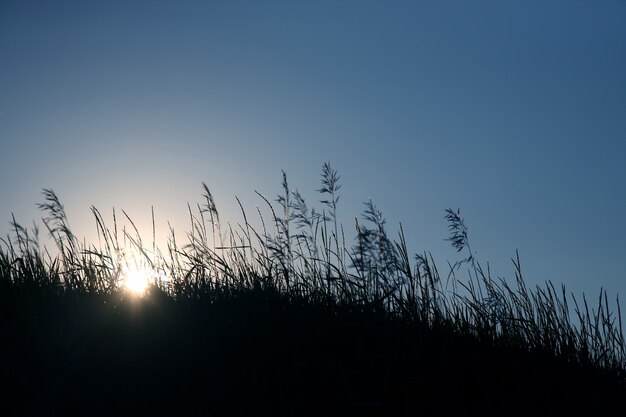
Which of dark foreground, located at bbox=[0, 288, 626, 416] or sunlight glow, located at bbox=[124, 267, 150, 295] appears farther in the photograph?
sunlight glow, located at bbox=[124, 267, 150, 295]

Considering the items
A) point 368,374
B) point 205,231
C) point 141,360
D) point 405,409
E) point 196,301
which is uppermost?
point 205,231

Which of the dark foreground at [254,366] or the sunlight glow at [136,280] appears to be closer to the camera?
the dark foreground at [254,366]

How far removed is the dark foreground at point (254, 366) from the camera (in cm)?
281

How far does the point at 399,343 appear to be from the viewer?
3.38 metres

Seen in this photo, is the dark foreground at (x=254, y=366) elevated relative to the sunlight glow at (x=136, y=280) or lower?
lower

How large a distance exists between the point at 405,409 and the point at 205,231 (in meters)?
2.80

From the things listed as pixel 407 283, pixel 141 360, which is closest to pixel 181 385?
pixel 141 360

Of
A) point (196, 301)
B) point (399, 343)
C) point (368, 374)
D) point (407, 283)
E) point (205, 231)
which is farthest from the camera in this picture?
point (205, 231)

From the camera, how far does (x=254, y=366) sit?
3.02 metres

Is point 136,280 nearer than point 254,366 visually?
No

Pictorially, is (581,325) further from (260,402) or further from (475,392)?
(260,402)

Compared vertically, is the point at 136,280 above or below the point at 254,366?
above

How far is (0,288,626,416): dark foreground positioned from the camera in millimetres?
2814

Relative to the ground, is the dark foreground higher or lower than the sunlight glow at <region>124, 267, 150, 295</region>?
lower
